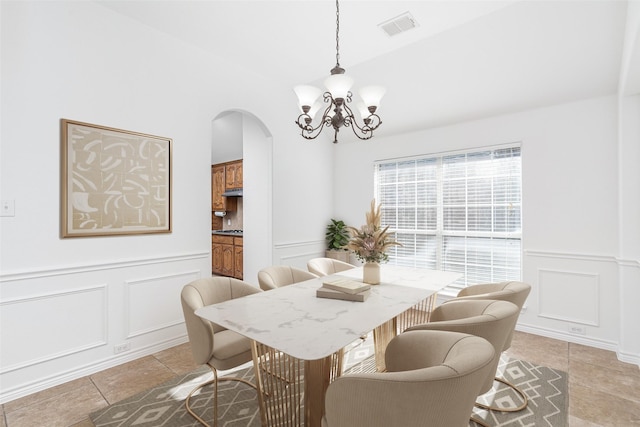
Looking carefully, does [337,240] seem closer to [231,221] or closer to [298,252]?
[298,252]

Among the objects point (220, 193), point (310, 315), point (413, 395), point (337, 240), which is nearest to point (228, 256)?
point (220, 193)

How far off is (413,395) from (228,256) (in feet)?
17.8

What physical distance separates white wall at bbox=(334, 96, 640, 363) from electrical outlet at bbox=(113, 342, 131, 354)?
4058mm

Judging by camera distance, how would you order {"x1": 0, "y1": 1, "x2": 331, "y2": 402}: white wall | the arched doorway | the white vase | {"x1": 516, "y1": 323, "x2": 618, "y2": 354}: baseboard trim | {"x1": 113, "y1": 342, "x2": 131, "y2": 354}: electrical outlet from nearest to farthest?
{"x1": 0, "y1": 1, "x2": 331, "y2": 402}: white wall
the white vase
{"x1": 113, "y1": 342, "x2": 131, "y2": 354}: electrical outlet
{"x1": 516, "y1": 323, "x2": 618, "y2": 354}: baseboard trim
the arched doorway

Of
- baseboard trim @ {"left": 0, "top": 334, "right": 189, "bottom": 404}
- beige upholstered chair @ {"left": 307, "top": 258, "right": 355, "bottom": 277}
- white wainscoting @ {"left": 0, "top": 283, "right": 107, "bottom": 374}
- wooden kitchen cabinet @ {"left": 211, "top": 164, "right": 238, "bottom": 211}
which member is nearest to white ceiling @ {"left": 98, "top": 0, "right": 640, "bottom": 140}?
beige upholstered chair @ {"left": 307, "top": 258, "right": 355, "bottom": 277}

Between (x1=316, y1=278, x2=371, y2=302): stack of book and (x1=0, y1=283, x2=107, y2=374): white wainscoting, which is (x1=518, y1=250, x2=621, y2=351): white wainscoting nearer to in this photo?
(x1=316, y1=278, x2=371, y2=302): stack of book

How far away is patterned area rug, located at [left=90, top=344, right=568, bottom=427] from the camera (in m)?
2.02

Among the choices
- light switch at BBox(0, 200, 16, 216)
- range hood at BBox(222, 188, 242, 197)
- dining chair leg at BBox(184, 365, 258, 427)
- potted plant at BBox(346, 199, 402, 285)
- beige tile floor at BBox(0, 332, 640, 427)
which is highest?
range hood at BBox(222, 188, 242, 197)

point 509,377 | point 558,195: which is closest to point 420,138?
point 558,195

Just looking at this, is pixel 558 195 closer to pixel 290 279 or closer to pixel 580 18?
pixel 580 18

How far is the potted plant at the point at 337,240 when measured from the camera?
4840 mm

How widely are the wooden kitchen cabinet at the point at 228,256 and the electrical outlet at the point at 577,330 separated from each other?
4.70 metres

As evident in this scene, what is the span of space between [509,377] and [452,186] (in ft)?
7.54

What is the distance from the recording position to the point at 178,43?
312 centimetres
